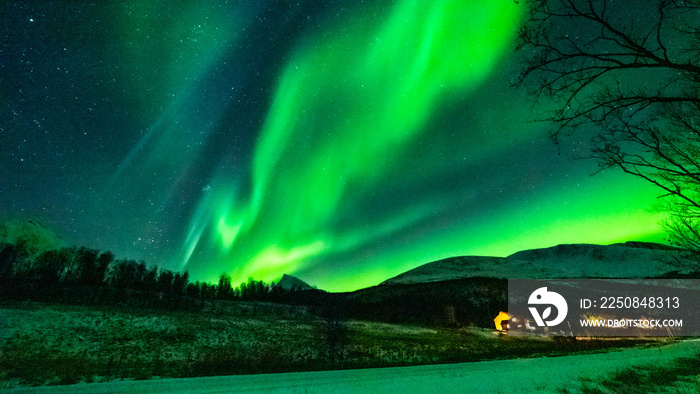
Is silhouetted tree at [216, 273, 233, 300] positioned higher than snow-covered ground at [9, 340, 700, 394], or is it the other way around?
snow-covered ground at [9, 340, 700, 394]

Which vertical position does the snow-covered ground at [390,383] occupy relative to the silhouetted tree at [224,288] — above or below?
above

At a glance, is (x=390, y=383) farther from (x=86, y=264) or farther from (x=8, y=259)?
(x=86, y=264)

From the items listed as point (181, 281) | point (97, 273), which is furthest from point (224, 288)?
point (97, 273)

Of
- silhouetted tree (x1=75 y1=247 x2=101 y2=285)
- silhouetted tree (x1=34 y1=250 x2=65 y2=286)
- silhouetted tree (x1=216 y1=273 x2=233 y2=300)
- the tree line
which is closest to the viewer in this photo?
the tree line

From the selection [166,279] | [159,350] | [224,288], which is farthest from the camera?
[224,288]

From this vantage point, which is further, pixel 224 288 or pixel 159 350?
pixel 224 288

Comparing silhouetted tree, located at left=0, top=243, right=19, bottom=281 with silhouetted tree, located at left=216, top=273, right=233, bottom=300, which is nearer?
silhouetted tree, located at left=0, top=243, right=19, bottom=281

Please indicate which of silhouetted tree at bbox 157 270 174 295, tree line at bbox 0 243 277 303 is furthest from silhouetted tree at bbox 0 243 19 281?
silhouetted tree at bbox 157 270 174 295

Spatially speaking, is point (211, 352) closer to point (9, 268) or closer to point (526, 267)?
point (9, 268)

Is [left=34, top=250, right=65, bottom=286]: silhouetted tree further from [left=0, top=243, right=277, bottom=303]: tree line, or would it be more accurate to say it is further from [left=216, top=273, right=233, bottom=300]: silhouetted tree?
[left=216, top=273, right=233, bottom=300]: silhouetted tree

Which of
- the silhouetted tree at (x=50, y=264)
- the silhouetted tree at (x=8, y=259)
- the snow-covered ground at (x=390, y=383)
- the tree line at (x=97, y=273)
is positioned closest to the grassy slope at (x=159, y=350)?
the snow-covered ground at (x=390, y=383)

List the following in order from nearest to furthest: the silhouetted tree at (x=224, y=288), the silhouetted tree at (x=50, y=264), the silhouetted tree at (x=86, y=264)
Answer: the silhouetted tree at (x=50, y=264) < the silhouetted tree at (x=86, y=264) < the silhouetted tree at (x=224, y=288)

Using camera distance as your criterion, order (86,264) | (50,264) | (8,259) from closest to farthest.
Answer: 1. (8,259)
2. (50,264)
3. (86,264)

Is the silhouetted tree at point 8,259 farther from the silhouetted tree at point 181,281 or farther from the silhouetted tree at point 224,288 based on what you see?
the silhouetted tree at point 224,288
